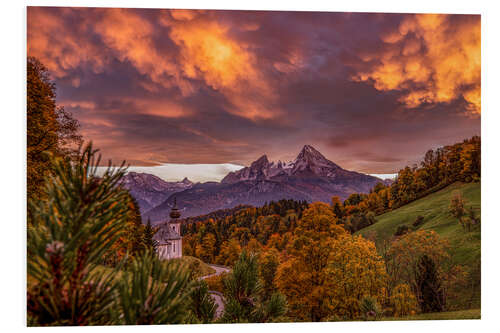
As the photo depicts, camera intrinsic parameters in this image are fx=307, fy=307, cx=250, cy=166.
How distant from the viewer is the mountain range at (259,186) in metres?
5.55

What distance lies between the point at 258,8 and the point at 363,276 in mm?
5153

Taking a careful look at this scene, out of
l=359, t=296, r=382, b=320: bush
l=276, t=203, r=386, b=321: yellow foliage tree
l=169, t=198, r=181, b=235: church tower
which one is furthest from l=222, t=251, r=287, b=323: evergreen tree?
l=276, t=203, r=386, b=321: yellow foliage tree

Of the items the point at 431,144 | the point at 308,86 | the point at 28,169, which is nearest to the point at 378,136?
the point at 431,144

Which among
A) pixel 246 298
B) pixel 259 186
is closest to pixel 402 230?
pixel 259 186

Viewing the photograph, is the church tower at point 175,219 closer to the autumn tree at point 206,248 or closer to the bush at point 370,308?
the autumn tree at point 206,248

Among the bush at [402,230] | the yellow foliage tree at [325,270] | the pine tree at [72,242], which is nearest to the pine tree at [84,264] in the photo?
the pine tree at [72,242]

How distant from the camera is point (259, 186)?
228 inches

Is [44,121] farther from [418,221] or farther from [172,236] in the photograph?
[418,221]

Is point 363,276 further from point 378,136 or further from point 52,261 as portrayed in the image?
point 52,261

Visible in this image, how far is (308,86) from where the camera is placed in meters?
5.39

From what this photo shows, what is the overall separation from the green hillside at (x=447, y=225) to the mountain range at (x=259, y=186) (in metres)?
0.93

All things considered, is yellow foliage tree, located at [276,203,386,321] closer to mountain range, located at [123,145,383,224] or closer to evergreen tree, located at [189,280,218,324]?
mountain range, located at [123,145,383,224]
